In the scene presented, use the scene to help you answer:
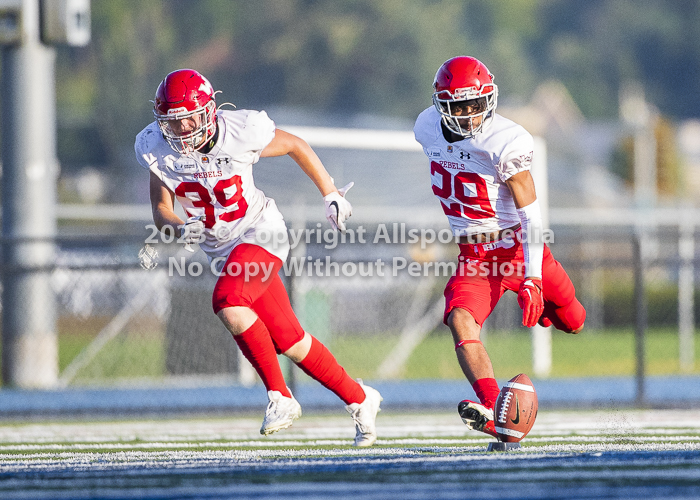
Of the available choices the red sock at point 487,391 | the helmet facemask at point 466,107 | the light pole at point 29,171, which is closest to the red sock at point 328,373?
the red sock at point 487,391

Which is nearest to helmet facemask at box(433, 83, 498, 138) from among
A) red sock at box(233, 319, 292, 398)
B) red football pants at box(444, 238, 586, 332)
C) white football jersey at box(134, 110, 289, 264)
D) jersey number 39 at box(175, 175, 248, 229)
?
red football pants at box(444, 238, 586, 332)

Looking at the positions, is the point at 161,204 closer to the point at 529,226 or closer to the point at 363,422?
the point at 363,422

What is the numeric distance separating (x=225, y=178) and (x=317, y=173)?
466 mm

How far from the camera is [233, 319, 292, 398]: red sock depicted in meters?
4.79

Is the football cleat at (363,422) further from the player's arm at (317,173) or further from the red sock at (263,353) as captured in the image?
the player's arm at (317,173)

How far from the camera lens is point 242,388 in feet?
32.6

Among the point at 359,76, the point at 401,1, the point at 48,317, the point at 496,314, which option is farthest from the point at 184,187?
the point at 401,1

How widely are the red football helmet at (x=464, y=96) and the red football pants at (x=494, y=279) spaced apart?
56 centimetres

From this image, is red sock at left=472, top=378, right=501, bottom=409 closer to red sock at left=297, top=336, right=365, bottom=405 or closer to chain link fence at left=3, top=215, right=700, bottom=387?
red sock at left=297, top=336, right=365, bottom=405

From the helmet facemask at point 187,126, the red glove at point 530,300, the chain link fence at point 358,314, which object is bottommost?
the chain link fence at point 358,314

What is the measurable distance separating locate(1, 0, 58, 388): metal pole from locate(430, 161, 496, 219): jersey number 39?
5.42 m

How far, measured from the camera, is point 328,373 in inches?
195

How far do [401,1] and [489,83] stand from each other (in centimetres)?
5169

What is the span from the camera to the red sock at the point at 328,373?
4934 millimetres
